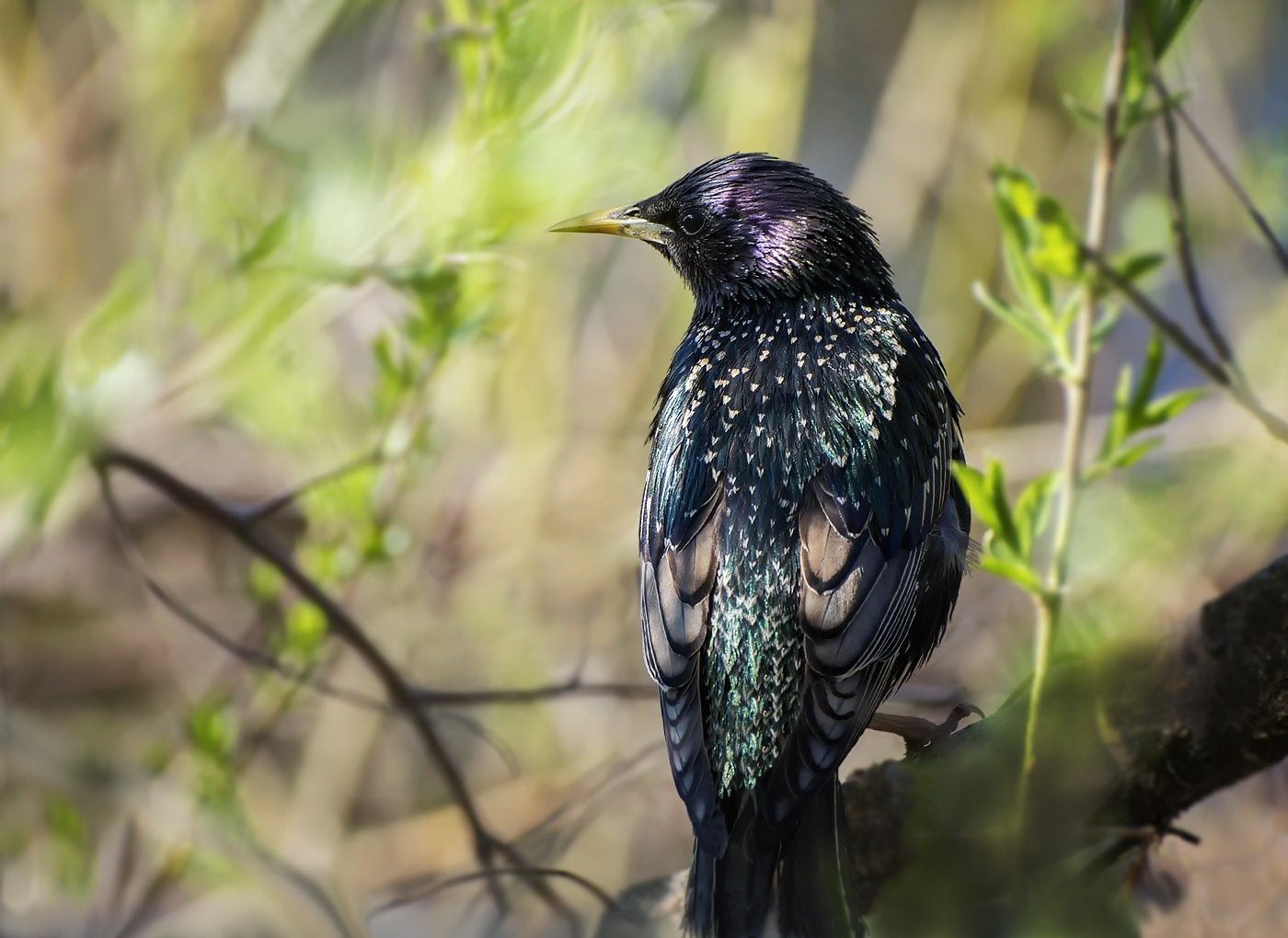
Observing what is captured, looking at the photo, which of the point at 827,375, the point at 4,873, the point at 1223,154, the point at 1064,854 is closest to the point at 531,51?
the point at 827,375

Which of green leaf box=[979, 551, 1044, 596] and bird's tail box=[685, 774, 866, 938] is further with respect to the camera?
bird's tail box=[685, 774, 866, 938]

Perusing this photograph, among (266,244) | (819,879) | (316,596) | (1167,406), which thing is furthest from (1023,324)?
(316,596)

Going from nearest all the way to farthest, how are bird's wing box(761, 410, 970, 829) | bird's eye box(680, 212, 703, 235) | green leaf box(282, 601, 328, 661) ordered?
bird's wing box(761, 410, 970, 829)
bird's eye box(680, 212, 703, 235)
green leaf box(282, 601, 328, 661)

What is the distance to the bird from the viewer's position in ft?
6.18

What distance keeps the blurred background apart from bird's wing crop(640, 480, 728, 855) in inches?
22.3

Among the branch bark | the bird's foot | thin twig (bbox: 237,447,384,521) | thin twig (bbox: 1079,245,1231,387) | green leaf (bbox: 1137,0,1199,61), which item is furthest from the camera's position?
thin twig (bbox: 237,447,384,521)

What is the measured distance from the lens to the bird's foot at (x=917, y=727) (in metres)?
2.35

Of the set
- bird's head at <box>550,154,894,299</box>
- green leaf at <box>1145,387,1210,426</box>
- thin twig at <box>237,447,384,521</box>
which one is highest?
bird's head at <box>550,154,894,299</box>

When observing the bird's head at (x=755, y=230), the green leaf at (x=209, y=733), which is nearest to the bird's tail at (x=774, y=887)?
the bird's head at (x=755, y=230)

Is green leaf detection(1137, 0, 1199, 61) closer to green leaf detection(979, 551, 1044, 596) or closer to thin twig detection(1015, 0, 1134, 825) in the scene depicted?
thin twig detection(1015, 0, 1134, 825)

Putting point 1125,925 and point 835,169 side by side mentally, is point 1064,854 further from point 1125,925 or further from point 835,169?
point 835,169

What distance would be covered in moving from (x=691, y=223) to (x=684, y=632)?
0.99 m

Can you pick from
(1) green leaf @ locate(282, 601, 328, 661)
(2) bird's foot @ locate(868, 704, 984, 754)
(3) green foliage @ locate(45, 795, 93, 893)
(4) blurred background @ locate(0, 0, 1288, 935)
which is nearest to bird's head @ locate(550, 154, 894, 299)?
(4) blurred background @ locate(0, 0, 1288, 935)

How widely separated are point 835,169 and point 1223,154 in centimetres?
138
